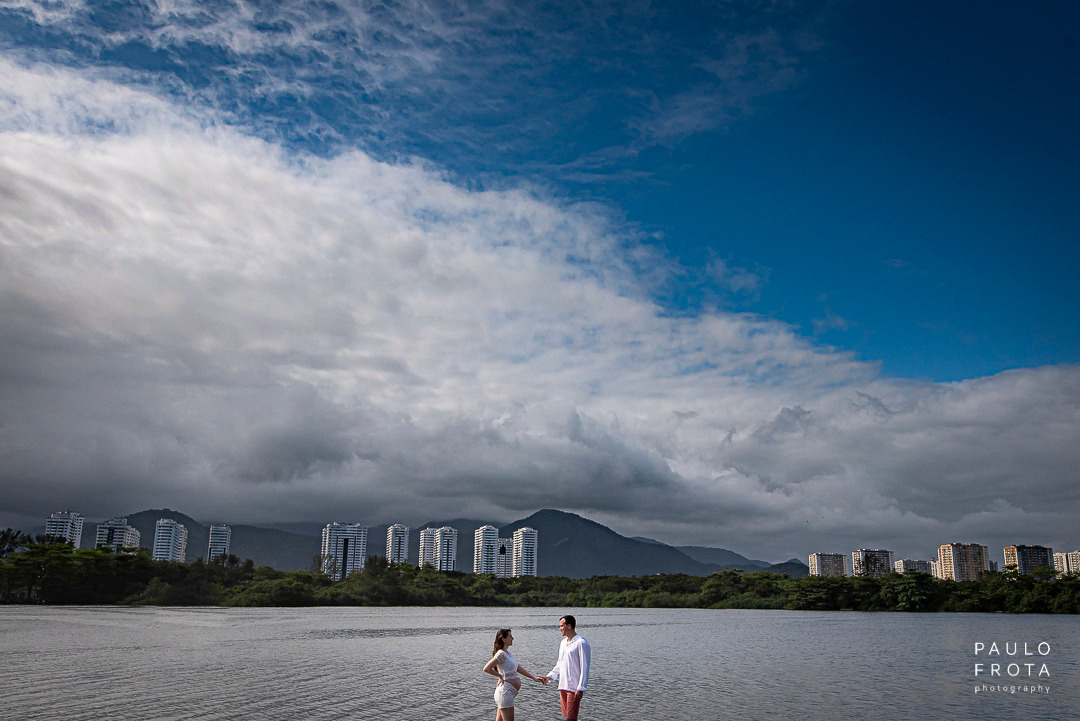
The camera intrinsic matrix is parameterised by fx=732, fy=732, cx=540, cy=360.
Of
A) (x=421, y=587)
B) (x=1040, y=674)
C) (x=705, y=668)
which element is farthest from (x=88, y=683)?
(x=421, y=587)

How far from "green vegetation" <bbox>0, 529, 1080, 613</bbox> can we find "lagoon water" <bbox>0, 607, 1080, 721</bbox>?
2172 inches

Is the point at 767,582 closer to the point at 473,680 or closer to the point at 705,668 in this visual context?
the point at 705,668

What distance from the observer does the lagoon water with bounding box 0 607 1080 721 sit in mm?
20344

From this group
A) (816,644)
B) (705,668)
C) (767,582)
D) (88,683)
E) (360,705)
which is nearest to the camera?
(360,705)

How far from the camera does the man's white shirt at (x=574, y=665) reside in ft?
42.0

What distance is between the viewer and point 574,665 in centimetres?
1290

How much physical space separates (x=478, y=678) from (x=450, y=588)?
110121mm

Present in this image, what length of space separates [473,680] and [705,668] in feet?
35.7

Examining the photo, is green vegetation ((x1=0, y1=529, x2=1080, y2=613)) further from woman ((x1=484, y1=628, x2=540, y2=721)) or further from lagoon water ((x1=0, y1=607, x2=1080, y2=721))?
woman ((x1=484, y1=628, x2=540, y2=721))

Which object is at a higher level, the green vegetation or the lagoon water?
the lagoon water

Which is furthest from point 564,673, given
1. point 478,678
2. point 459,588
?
point 459,588

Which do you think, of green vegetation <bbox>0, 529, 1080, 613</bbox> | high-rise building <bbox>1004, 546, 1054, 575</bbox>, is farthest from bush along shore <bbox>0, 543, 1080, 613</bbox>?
high-rise building <bbox>1004, 546, 1054, 575</bbox>

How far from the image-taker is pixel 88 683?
24000 millimetres

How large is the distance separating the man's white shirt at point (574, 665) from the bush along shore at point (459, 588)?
103605 mm
